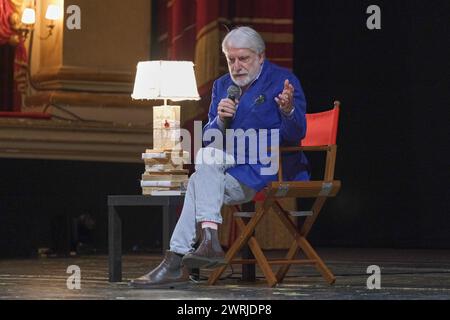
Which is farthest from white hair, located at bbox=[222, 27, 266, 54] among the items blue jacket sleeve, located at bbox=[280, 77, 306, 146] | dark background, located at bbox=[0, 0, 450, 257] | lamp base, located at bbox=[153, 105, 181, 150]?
dark background, located at bbox=[0, 0, 450, 257]

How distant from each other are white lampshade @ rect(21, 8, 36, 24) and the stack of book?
137 inches

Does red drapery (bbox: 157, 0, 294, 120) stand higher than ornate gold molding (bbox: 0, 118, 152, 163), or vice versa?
red drapery (bbox: 157, 0, 294, 120)

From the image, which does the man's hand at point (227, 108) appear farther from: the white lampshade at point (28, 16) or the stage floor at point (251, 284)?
the white lampshade at point (28, 16)

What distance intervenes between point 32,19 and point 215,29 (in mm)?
1453

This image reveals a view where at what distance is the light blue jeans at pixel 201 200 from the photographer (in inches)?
197

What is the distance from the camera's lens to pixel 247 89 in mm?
5289

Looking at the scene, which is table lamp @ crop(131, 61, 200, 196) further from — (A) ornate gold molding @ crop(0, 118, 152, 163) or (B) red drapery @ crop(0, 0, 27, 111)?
(B) red drapery @ crop(0, 0, 27, 111)

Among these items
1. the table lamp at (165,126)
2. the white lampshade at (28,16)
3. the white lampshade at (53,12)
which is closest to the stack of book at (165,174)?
the table lamp at (165,126)

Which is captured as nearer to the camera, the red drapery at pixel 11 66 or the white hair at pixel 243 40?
A: the white hair at pixel 243 40

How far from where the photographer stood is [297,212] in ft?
17.7

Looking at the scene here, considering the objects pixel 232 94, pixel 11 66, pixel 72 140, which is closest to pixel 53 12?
pixel 11 66

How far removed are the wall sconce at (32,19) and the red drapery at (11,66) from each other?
77 mm

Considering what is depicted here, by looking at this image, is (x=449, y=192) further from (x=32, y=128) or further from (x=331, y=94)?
(x=32, y=128)

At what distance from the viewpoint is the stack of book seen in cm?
562
